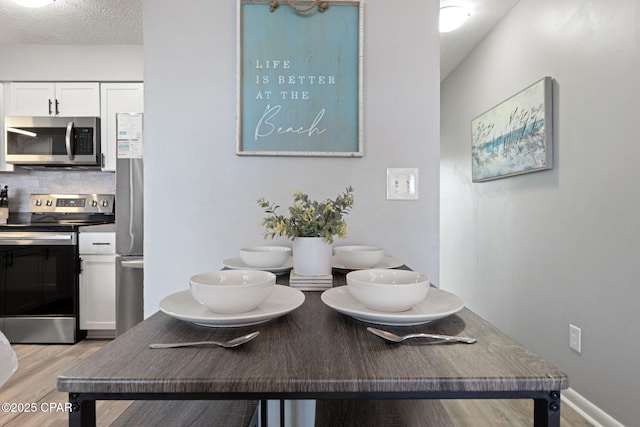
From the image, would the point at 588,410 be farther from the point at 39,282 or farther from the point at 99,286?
the point at 39,282

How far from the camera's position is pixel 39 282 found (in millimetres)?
2902

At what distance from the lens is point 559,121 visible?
2127 mm

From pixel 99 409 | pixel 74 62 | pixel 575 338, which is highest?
pixel 74 62

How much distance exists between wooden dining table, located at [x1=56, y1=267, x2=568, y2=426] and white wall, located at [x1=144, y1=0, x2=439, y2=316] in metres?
0.94

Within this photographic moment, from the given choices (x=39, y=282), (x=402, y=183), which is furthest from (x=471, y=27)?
(x=39, y=282)

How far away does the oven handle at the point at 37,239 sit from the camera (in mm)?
2863

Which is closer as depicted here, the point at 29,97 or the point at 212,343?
the point at 212,343

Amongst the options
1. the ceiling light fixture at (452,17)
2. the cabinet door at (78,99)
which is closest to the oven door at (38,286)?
the cabinet door at (78,99)

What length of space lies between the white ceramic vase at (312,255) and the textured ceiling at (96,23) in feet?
7.33

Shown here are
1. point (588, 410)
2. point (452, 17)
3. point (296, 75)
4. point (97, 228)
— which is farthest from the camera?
point (97, 228)

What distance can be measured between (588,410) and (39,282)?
3741 mm

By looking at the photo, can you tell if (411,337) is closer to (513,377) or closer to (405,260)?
(513,377)

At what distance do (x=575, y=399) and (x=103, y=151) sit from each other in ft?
12.6

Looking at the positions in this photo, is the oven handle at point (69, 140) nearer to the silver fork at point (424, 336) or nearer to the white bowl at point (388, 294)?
the white bowl at point (388, 294)
